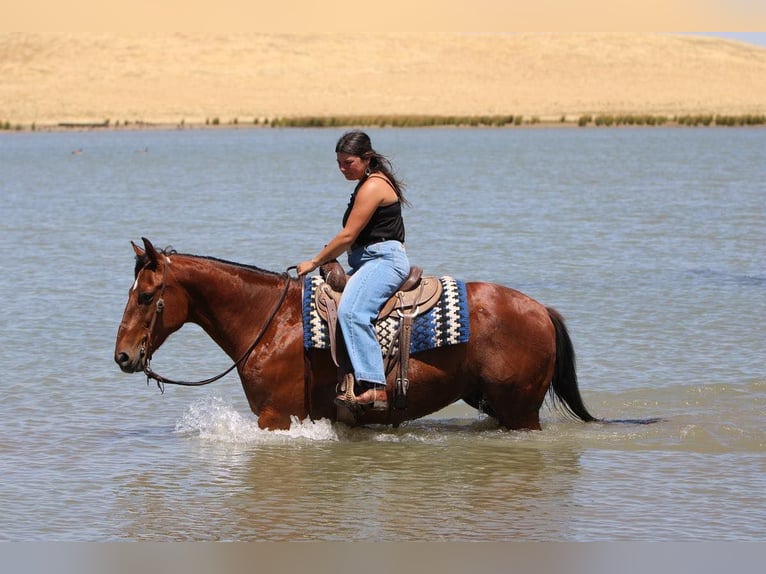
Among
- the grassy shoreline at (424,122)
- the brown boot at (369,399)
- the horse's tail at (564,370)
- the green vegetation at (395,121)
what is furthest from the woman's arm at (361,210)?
the green vegetation at (395,121)

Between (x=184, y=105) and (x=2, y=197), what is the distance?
5919cm

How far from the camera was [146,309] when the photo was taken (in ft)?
26.6

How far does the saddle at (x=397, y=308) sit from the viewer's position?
8.16 meters

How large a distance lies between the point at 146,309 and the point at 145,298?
68 mm

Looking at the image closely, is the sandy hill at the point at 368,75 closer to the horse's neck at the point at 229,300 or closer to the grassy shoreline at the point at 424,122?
the grassy shoreline at the point at 424,122

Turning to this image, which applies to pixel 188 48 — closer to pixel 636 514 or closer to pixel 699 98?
pixel 699 98

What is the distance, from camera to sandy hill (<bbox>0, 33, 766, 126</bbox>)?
91.2 metres

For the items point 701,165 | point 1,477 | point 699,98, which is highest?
point 699,98

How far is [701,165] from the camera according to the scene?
4219 centimetres

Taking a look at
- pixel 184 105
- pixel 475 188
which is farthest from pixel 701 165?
pixel 184 105

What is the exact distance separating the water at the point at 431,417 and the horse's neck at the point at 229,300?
0.71 meters

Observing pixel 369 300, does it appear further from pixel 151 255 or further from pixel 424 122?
pixel 424 122

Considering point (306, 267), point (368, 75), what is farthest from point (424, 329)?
point (368, 75)

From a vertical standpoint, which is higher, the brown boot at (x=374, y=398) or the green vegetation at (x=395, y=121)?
the green vegetation at (x=395, y=121)
